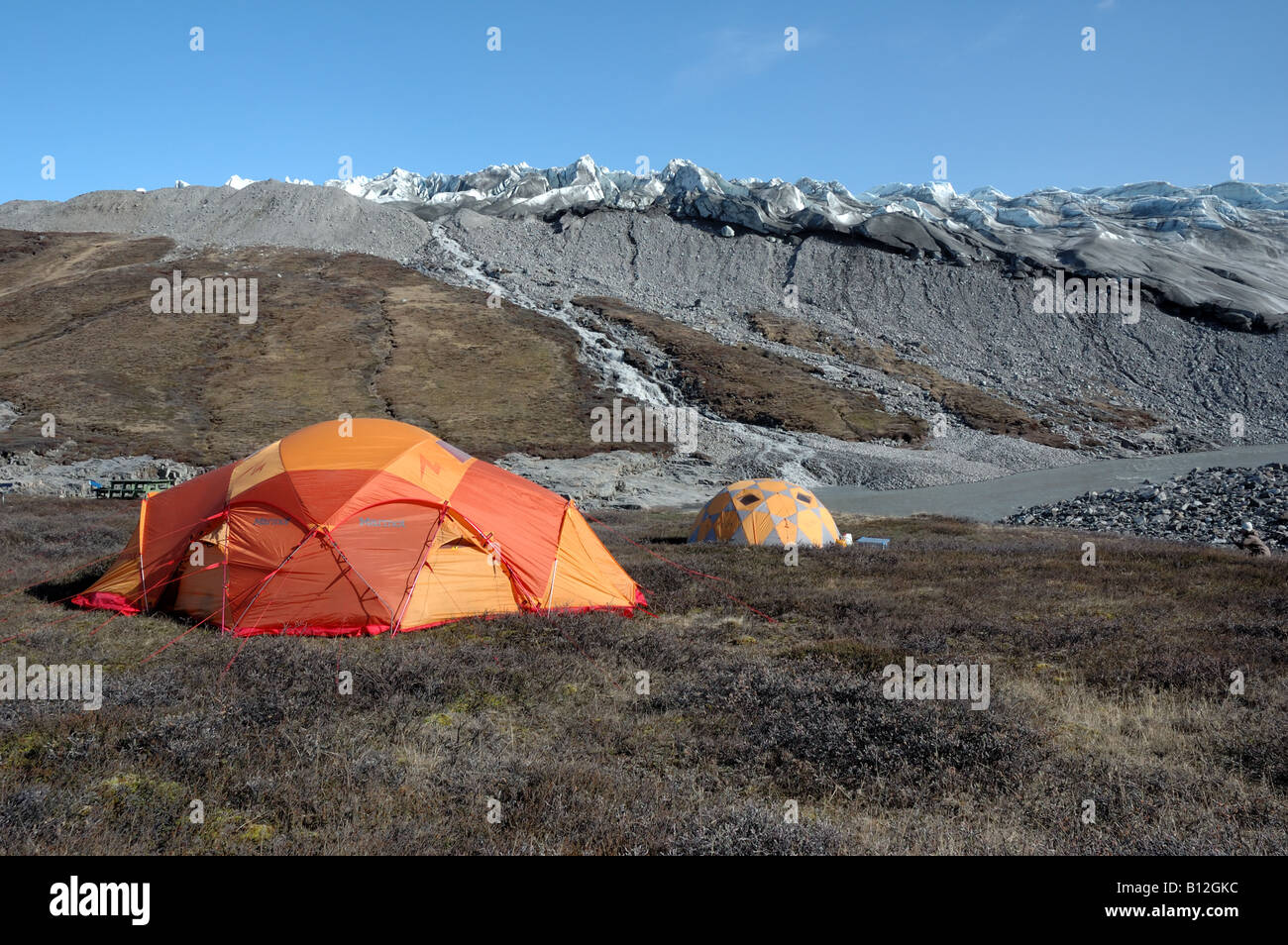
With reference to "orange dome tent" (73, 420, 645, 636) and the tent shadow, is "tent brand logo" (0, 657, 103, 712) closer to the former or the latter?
"orange dome tent" (73, 420, 645, 636)

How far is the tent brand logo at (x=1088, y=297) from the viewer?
9462 centimetres

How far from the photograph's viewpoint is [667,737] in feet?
21.8

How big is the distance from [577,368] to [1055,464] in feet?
147

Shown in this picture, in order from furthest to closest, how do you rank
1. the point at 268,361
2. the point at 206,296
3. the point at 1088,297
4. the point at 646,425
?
the point at 1088,297 < the point at 206,296 < the point at 268,361 < the point at 646,425

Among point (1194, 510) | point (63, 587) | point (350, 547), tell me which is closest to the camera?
point (350, 547)

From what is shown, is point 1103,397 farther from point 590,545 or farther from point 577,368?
point 590,545

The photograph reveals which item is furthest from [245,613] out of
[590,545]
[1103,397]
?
[1103,397]

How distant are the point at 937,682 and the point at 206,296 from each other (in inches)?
4004

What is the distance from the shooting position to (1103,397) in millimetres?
79750

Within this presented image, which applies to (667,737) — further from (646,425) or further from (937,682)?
(646,425)

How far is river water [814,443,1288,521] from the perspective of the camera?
46.1m
